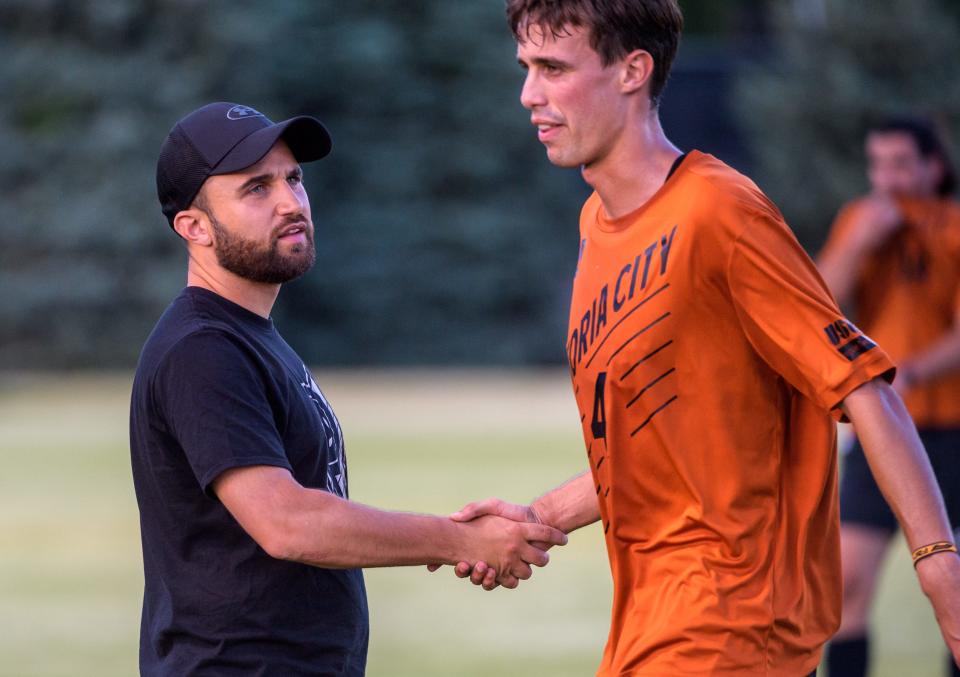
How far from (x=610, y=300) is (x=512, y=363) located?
30493mm

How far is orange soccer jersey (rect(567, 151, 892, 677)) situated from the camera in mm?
3746

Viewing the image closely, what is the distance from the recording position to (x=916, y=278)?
23.8ft

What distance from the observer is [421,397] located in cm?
2752

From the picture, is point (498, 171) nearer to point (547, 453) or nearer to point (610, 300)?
point (547, 453)

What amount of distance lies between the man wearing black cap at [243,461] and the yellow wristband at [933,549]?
127 centimetres

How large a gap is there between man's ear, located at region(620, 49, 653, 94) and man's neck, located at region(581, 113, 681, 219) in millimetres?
95

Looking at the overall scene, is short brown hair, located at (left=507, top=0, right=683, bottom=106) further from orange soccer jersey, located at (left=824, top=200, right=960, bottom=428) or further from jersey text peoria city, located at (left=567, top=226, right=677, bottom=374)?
orange soccer jersey, located at (left=824, top=200, right=960, bottom=428)

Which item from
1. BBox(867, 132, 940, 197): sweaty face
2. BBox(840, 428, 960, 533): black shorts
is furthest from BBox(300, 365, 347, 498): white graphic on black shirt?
BBox(867, 132, 940, 197): sweaty face

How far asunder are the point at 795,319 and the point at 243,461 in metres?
1.30

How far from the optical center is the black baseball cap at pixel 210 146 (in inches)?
166

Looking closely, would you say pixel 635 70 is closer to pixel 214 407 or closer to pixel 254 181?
pixel 254 181

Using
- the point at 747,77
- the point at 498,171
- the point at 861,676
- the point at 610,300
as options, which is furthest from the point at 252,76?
the point at 610,300

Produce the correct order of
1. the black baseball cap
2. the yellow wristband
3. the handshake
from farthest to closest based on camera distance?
the handshake < the black baseball cap < the yellow wristband

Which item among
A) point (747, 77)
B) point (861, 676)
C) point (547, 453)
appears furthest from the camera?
point (747, 77)
